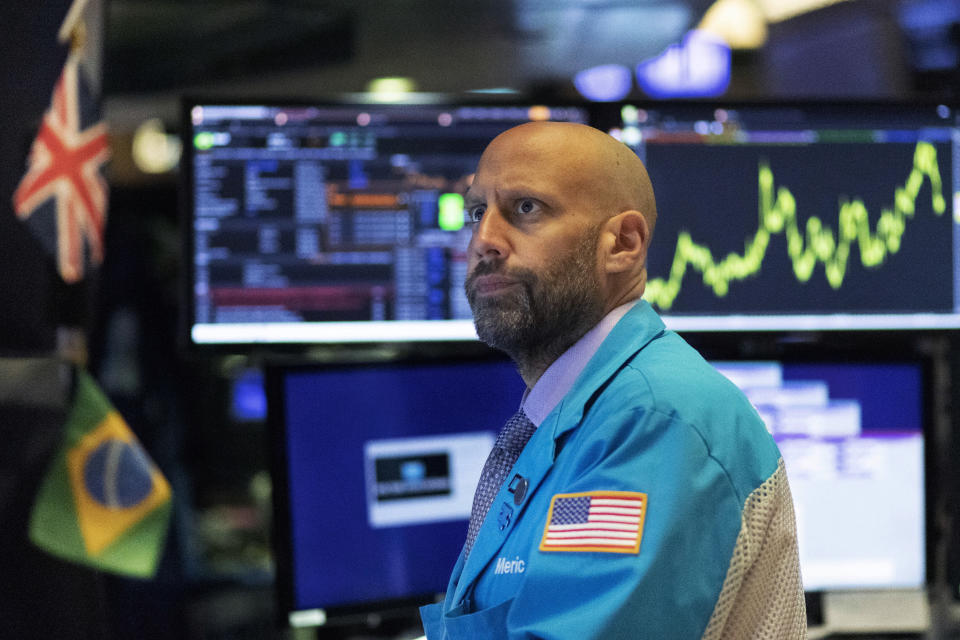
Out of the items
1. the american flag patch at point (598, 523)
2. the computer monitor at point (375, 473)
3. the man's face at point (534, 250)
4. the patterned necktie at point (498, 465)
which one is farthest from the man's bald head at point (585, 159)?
the computer monitor at point (375, 473)

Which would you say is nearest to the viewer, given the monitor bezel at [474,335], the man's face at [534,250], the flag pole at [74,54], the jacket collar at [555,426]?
the jacket collar at [555,426]

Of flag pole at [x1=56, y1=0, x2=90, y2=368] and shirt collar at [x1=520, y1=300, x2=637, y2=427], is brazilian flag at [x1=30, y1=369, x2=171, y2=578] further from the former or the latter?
shirt collar at [x1=520, y1=300, x2=637, y2=427]

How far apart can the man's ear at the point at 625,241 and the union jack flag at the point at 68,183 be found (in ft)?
2.72

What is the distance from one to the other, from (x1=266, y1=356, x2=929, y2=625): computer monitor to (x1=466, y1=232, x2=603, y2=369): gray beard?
78 centimetres

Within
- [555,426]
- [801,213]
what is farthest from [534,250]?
[801,213]

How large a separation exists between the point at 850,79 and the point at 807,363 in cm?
65

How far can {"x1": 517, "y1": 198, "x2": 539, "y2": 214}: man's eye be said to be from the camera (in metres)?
1.14

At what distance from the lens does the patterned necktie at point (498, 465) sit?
1.16 meters

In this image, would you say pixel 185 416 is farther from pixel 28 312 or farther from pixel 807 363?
pixel 807 363

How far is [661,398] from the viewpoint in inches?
36.9

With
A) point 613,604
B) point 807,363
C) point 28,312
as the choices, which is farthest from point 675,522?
point 807,363

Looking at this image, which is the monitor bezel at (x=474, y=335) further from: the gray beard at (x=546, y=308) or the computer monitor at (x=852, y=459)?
the gray beard at (x=546, y=308)

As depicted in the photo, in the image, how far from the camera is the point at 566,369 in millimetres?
1149

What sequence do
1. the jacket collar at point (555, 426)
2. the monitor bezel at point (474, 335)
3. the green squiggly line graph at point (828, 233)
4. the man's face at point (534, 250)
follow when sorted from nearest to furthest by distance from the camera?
the jacket collar at point (555, 426)
the man's face at point (534, 250)
the monitor bezel at point (474, 335)
the green squiggly line graph at point (828, 233)
